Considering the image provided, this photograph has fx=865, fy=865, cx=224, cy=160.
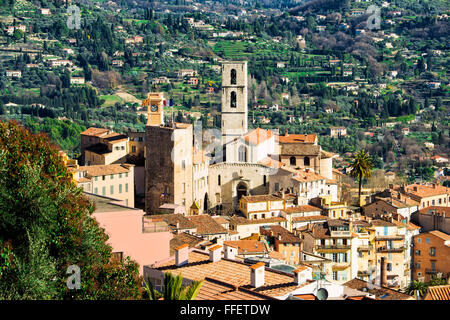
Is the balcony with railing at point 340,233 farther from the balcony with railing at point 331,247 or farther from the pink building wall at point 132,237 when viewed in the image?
the pink building wall at point 132,237

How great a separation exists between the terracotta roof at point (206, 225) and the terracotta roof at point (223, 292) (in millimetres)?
18035

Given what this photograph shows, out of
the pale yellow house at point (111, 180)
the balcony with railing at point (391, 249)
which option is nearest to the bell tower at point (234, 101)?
the pale yellow house at point (111, 180)

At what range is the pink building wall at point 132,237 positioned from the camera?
70.8ft

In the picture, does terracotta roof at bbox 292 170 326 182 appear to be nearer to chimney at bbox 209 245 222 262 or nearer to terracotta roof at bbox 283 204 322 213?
terracotta roof at bbox 283 204 322 213

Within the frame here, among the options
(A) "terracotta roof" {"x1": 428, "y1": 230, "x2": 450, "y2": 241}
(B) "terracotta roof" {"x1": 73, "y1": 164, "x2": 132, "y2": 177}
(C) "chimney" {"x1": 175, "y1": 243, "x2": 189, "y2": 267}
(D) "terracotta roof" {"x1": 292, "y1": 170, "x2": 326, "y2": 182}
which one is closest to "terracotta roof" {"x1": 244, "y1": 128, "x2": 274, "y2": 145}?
(D) "terracotta roof" {"x1": 292, "y1": 170, "x2": 326, "y2": 182}

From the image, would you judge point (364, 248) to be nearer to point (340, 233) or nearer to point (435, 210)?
point (340, 233)

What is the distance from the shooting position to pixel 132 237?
2217cm

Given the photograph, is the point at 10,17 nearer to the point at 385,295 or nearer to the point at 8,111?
the point at 8,111

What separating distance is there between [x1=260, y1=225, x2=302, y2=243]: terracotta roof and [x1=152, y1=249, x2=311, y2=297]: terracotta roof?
16437mm

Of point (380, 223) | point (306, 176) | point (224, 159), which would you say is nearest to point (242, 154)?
point (224, 159)

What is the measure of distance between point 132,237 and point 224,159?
1104 inches

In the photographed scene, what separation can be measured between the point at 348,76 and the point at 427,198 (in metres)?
104

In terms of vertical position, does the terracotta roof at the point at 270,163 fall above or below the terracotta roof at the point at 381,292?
above
